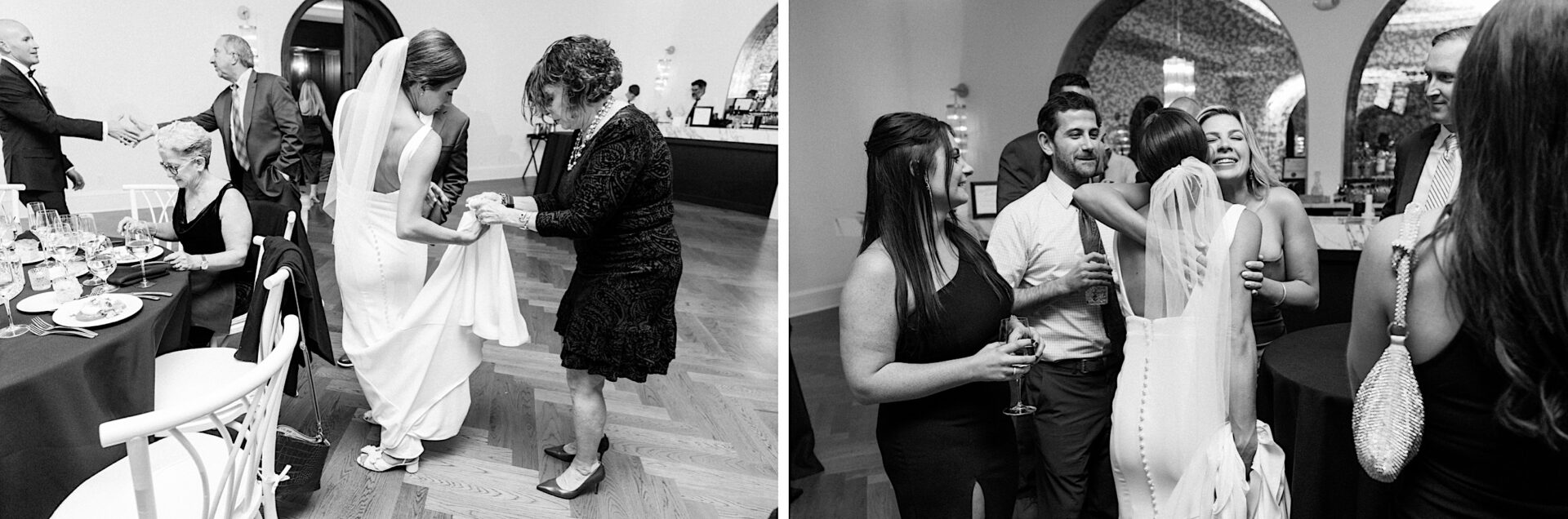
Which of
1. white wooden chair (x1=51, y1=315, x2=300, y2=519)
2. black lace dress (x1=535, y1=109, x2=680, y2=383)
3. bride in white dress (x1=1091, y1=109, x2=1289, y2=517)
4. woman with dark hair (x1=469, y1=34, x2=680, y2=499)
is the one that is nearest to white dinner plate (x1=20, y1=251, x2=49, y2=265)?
white wooden chair (x1=51, y1=315, x2=300, y2=519)

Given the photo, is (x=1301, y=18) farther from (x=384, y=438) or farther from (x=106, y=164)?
(x=106, y=164)

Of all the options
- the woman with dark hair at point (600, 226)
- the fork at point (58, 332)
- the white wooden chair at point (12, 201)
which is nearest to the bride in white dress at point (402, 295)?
the woman with dark hair at point (600, 226)

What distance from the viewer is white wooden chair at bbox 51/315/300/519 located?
138 centimetres

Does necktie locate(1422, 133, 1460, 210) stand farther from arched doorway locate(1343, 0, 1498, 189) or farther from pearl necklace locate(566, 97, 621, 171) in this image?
arched doorway locate(1343, 0, 1498, 189)

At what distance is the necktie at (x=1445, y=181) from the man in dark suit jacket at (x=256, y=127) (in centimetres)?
475

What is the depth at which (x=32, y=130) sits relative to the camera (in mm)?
5238

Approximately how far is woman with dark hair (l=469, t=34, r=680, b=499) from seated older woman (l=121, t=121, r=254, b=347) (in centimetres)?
92

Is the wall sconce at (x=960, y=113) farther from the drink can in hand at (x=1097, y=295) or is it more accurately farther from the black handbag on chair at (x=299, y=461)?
the black handbag on chair at (x=299, y=461)

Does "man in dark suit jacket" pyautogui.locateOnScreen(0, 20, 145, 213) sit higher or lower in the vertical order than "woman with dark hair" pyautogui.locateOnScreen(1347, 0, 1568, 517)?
higher

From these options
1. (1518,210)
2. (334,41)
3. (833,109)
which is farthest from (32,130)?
(334,41)

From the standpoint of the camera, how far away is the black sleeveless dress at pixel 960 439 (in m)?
1.73

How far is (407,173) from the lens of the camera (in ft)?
8.42

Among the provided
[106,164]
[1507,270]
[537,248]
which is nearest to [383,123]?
[1507,270]

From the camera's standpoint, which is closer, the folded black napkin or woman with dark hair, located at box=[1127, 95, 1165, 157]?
woman with dark hair, located at box=[1127, 95, 1165, 157]
